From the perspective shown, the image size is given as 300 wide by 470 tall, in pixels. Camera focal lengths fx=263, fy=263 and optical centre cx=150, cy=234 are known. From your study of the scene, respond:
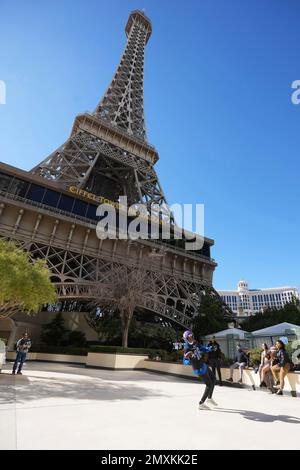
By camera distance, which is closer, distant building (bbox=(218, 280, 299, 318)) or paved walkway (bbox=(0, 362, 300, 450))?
paved walkway (bbox=(0, 362, 300, 450))

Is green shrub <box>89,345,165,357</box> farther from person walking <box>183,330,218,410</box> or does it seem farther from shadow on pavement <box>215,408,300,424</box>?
shadow on pavement <box>215,408,300,424</box>

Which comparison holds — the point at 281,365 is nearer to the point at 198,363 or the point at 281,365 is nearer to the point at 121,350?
the point at 198,363

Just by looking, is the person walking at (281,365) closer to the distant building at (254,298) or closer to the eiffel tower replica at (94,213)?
the eiffel tower replica at (94,213)

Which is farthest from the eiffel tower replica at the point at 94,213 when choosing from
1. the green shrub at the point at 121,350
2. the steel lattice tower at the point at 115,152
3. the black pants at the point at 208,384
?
the black pants at the point at 208,384

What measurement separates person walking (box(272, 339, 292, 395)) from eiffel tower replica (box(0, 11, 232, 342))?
43.5 feet

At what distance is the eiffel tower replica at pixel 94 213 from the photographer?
81.5 feet

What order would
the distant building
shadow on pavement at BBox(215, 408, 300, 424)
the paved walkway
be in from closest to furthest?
the paved walkway → shadow on pavement at BBox(215, 408, 300, 424) → the distant building

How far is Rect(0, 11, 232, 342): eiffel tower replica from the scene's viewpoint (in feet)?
81.5

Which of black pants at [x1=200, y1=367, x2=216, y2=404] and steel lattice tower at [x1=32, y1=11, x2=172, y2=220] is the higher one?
steel lattice tower at [x1=32, y1=11, x2=172, y2=220]

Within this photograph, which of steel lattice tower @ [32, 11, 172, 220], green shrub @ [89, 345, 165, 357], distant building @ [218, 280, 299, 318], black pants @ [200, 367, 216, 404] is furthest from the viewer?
distant building @ [218, 280, 299, 318]

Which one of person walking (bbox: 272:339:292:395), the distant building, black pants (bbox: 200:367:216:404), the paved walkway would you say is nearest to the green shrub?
person walking (bbox: 272:339:292:395)

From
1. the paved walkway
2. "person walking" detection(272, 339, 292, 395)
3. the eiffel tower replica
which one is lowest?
the paved walkway
